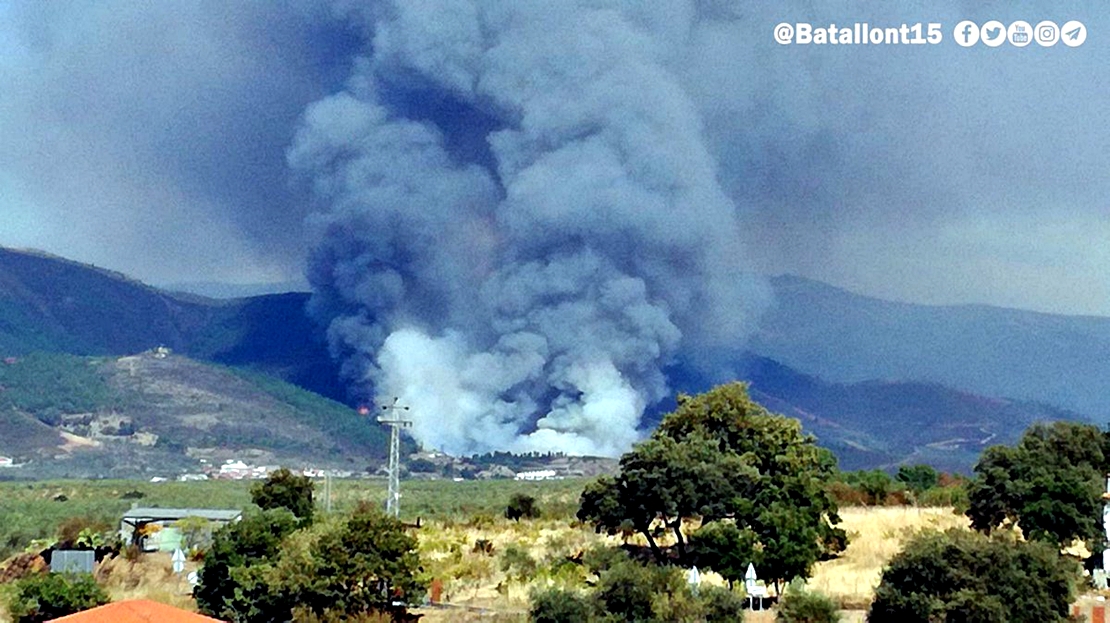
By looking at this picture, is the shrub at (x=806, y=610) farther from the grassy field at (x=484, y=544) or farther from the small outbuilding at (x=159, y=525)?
the small outbuilding at (x=159, y=525)

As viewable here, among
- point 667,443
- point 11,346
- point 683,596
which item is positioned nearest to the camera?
point 683,596

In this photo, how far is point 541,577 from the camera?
98.1 feet

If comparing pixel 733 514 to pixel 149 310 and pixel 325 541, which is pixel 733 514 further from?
pixel 149 310

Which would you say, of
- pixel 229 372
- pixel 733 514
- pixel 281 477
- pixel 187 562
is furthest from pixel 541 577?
pixel 229 372

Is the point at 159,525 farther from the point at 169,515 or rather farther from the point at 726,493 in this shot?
the point at 726,493

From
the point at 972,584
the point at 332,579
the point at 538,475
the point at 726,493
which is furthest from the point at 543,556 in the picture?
the point at 538,475

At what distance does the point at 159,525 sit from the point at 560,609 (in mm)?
19723

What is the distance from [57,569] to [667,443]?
13.0 meters

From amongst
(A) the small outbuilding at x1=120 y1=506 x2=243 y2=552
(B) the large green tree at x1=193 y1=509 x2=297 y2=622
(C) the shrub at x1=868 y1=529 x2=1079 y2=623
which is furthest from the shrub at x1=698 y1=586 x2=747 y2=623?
(A) the small outbuilding at x1=120 y1=506 x2=243 y2=552

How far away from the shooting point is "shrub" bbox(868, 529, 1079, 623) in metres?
22.5

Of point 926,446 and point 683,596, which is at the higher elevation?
point 926,446

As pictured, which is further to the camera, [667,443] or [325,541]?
[667,443]

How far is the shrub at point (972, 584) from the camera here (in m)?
22.5

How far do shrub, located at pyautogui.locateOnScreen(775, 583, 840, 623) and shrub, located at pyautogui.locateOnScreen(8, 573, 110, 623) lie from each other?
37.8 ft
